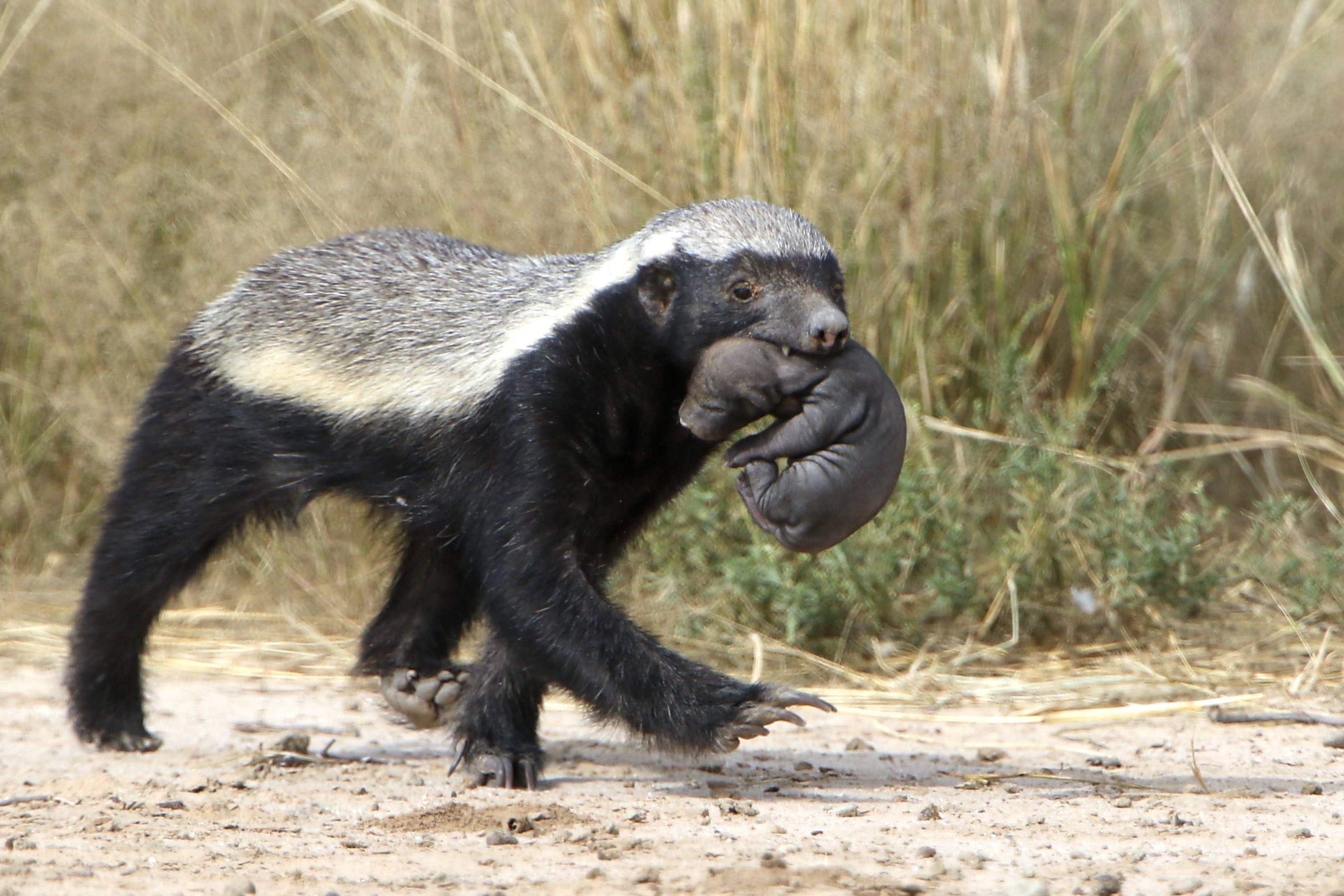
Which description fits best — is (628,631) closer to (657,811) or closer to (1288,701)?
(657,811)

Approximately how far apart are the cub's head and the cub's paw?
1195 millimetres

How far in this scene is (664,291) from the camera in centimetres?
401

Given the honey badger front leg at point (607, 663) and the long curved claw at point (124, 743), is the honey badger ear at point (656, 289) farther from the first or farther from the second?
the long curved claw at point (124, 743)

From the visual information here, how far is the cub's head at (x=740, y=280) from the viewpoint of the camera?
3.76 metres

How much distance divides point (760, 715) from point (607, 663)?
394mm

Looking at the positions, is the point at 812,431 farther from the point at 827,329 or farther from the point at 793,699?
the point at 793,699

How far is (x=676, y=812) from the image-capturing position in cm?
387

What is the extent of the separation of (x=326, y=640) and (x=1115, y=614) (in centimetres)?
304

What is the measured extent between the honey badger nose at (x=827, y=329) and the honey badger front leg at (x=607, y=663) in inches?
32.7

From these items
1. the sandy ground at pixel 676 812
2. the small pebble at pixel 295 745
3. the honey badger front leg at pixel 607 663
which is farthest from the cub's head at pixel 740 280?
the small pebble at pixel 295 745

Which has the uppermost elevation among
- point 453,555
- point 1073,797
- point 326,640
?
point 453,555

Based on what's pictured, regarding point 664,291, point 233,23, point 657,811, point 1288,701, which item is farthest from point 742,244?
point 233,23

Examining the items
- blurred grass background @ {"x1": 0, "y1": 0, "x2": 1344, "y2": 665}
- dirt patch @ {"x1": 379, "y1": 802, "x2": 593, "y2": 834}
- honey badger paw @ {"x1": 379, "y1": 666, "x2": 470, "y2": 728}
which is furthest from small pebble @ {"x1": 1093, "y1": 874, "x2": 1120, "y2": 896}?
blurred grass background @ {"x1": 0, "y1": 0, "x2": 1344, "y2": 665}

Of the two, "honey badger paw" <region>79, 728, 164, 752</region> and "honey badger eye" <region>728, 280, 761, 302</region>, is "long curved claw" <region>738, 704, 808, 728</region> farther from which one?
"honey badger paw" <region>79, 728, 164, 752</region>
